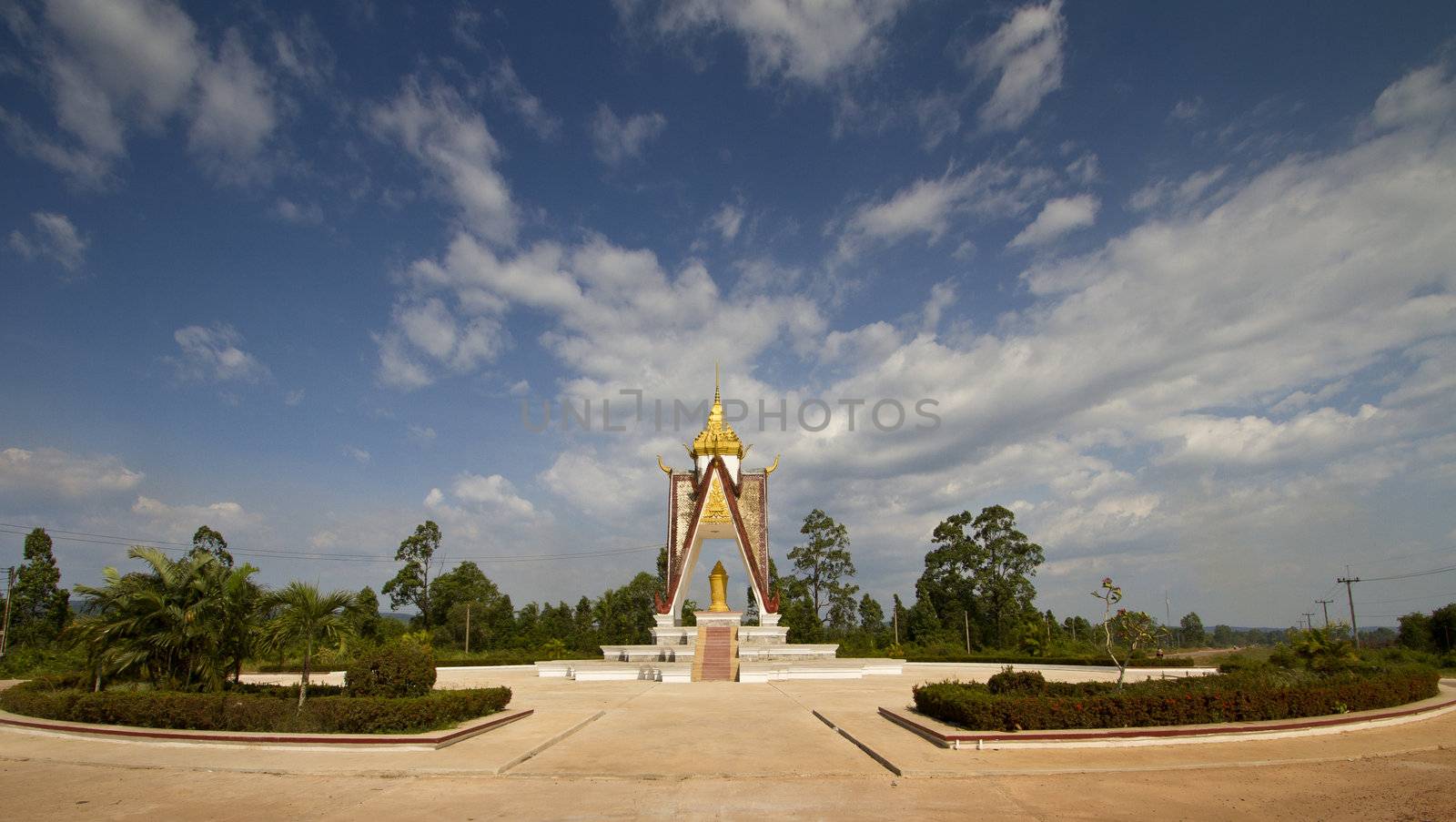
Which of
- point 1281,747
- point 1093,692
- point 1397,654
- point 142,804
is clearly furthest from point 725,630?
point 1397,654

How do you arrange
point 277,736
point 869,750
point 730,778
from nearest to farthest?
point 730,778 → point 869,750 → point 277,736

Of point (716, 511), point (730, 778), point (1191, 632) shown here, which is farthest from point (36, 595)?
point (1191, 632)

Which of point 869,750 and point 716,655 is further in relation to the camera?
point 716,655

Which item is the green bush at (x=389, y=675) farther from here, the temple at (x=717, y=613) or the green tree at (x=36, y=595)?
the green tree at (x=36, y=595)

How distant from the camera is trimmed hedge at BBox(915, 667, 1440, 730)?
27.5 feet

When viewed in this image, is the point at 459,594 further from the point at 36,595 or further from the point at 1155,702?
the point at 1155,702

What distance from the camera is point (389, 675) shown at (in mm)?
9453

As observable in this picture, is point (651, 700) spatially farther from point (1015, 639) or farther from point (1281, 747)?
point (1015, 639)

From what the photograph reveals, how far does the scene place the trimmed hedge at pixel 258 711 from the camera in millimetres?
8664

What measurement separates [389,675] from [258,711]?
4.70ft

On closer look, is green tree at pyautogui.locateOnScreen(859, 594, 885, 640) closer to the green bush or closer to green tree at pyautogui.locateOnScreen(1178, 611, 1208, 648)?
the green bush

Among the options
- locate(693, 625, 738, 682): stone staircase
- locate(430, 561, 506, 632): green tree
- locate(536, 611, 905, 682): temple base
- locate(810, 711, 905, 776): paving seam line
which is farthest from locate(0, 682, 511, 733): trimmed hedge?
locate(430, 561, 506, 632): green tree

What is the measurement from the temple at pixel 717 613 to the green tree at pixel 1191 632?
64186 millimetres

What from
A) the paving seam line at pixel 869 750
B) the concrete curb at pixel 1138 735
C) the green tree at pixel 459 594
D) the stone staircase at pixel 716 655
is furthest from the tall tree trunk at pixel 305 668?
the green tree at pixel 459 594
